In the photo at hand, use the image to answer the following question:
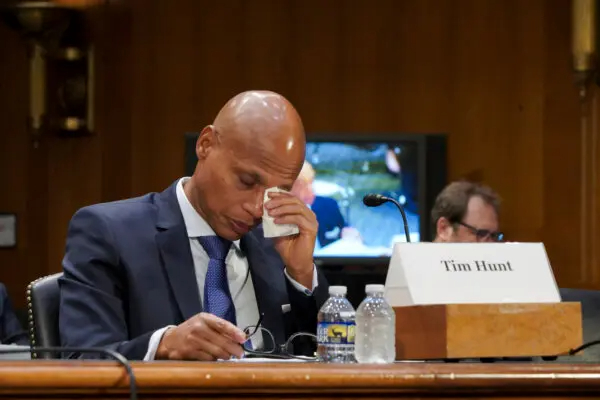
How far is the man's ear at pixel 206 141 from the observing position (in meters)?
2.67

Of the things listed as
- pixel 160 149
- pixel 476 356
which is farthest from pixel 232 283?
pixel 160 149

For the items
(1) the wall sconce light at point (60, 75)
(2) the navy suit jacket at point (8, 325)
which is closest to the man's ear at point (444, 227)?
(2) the navy suit jacket at point (8, 325)

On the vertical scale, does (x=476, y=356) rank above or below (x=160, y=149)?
below

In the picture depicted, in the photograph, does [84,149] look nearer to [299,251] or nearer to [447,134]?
[447,134]

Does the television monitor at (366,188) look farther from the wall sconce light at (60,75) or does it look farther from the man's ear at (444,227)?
the man's ear at (444,227)

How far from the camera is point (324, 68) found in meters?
6.50

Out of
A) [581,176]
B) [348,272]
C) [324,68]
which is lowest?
[348,272]

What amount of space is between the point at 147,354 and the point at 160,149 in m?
4.31

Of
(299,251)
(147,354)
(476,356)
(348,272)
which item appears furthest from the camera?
(348,272)

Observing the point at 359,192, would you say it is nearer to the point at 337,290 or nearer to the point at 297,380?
the point at 337,290

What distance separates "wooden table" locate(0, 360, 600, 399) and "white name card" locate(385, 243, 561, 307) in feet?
1.29

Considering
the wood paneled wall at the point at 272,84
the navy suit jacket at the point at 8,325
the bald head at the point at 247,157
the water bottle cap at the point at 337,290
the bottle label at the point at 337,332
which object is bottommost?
the navy suit jacket at the point at 8,325

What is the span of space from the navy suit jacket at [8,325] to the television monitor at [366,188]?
4.03ft

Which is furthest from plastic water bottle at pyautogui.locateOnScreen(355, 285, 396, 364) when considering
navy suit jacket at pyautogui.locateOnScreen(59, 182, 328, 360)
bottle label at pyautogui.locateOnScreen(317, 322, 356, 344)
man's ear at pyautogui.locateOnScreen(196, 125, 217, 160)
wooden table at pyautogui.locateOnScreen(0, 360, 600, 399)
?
man's ear at pyautogui.locateOnScreen(196, 125, 217, 160)
